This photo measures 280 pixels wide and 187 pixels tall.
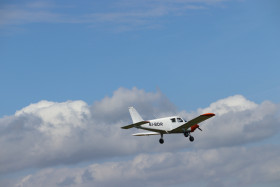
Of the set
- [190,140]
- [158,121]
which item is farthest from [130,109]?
[190,140]

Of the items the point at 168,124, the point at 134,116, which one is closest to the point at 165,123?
the point at 168,124

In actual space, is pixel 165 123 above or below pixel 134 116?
below

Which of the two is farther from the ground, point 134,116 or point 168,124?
point 134,116

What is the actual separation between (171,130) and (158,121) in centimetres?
220

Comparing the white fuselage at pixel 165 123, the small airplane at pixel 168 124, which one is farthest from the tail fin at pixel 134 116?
the white fuselage at pixel 165 123

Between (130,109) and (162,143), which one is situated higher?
(130,109)

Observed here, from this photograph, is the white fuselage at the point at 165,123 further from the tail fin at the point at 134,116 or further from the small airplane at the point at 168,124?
the tail fin at the point at 134,116

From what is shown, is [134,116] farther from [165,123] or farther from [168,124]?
[168,124]

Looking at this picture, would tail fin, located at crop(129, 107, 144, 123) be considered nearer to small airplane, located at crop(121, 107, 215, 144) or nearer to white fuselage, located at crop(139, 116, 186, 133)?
small airplane, located at crop(121, 107, 215, 144)

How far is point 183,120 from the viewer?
233 ft

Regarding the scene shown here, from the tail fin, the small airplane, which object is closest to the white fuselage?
the small airplane

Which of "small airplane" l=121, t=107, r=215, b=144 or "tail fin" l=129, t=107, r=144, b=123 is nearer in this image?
"small airplane" l=121, t=107, r=215, b=144

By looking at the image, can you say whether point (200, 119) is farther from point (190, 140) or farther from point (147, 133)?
point (147, 133)

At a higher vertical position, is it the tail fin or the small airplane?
the tail fin
